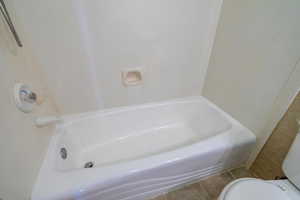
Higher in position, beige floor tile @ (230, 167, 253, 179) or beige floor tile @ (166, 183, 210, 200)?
beige floor tile @ (230, 167, 253, 179)

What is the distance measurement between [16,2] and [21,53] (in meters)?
0.31

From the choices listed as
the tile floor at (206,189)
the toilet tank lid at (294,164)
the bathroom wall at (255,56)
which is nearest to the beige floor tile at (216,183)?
the tile floor at (206,189)

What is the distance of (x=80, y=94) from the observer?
4.13 feet

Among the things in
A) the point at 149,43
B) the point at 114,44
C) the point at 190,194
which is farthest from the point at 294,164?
the point at 114,44

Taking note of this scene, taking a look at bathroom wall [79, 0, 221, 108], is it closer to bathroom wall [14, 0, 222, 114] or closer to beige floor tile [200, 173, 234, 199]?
bathroom wall [14, 0, 222, 114]

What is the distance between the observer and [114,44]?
1.15m

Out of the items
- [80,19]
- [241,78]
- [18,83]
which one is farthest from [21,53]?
[241,78]

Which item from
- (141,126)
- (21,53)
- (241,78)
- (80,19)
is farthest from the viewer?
(141,126)

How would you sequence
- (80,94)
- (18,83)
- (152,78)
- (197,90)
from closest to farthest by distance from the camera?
(18,83) → (80,94) → (152,78) → (197,90)

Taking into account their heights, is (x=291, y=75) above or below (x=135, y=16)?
below

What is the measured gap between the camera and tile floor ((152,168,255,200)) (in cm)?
109

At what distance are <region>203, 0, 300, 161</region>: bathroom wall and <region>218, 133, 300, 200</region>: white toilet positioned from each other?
275 mm

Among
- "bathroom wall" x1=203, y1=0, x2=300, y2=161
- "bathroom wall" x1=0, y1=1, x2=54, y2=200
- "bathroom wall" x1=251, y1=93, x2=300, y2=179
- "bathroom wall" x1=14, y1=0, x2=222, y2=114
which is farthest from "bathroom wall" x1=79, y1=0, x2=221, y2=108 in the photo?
"bathroom wall" x1=251, y1=93, x2=300, y2=179

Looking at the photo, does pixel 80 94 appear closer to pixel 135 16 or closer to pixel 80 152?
pixel 80 152
